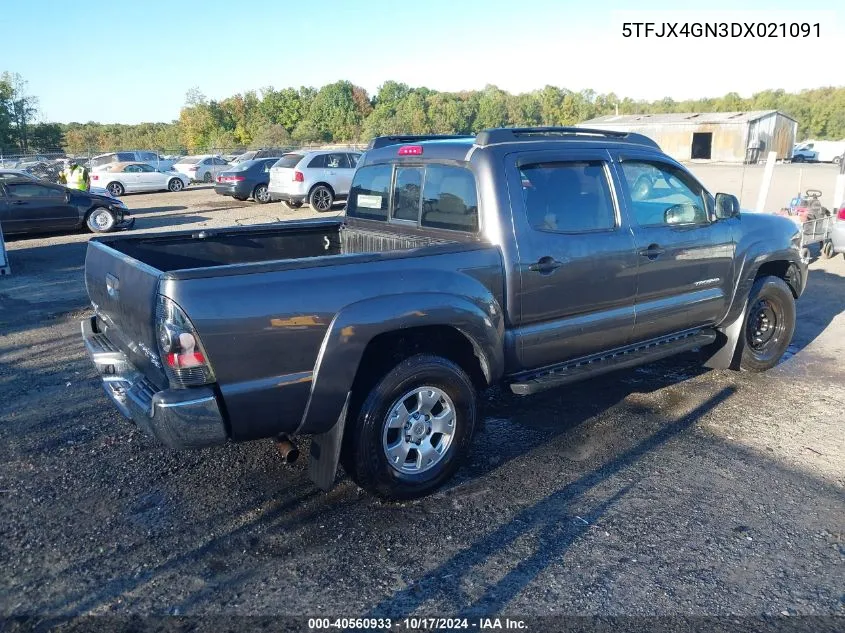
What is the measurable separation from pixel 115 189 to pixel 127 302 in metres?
25.8

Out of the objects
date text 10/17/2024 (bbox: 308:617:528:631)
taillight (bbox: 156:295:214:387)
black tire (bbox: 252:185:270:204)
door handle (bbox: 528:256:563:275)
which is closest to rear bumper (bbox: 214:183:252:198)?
black tire (bbox: 252:185:270:204)

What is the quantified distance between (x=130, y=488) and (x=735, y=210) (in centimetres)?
475

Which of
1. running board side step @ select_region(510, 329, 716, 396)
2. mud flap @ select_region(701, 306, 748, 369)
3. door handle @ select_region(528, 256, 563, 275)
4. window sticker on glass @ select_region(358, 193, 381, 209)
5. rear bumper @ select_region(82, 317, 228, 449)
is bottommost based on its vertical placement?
mud flap @ select_region(701, 306, 748, 369)

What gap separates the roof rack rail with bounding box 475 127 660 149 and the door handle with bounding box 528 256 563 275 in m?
0.78

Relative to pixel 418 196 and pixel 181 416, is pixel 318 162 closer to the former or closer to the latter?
pixel 418 196

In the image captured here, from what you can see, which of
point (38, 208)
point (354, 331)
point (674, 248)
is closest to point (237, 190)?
point (38, 208)

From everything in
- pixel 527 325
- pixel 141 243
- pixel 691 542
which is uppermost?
pixel 141 243

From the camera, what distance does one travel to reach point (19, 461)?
427cm

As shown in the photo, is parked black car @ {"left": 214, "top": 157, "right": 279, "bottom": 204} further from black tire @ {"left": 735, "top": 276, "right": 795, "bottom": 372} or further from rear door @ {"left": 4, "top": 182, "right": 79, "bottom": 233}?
black tire @ {"left": 735, "top": 276, "right": 795, "bottom": 372}

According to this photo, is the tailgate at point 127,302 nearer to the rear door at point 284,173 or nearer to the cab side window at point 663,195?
the cab side window at point 663,195

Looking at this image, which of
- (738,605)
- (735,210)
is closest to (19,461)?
(738,605)

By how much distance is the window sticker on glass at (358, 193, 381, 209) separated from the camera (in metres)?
5.10

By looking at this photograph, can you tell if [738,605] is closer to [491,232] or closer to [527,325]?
[527,325]

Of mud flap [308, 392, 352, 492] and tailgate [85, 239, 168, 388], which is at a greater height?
tailgate [85, 239, 168, 388]
